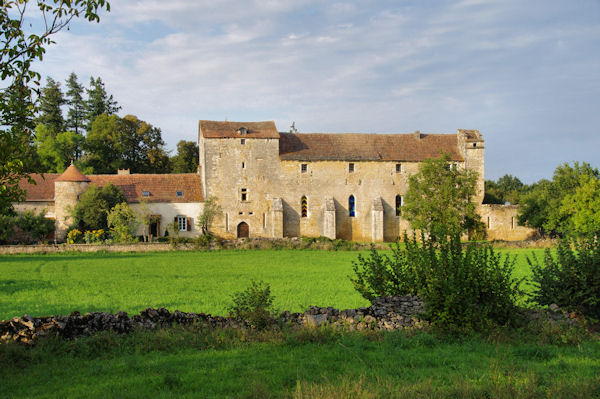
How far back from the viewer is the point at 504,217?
50312 mm

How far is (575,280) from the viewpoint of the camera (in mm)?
10766

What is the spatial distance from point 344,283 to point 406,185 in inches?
1266

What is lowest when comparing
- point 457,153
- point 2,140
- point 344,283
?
point 344,283

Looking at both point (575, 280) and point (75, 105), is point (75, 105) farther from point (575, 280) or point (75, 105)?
point (575, 280)

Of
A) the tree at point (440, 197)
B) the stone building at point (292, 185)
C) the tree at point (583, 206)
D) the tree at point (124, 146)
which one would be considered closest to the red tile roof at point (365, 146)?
the stone building at point (292, 185)

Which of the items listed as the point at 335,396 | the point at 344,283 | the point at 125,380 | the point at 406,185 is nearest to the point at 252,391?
the point at 335,396

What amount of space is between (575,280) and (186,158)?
5582 cm

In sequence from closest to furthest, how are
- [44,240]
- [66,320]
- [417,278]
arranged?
[66,320] → [417,278] → [44,240]

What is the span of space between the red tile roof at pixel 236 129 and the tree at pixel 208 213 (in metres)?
6.14

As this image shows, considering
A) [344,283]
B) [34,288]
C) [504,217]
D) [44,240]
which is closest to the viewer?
[34,288]

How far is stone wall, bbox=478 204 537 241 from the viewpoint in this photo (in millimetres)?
50034

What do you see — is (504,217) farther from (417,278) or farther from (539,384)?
(539,384)

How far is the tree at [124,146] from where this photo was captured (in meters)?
61.5

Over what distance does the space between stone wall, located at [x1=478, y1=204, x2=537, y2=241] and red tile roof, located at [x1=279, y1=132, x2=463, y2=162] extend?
6271mm
